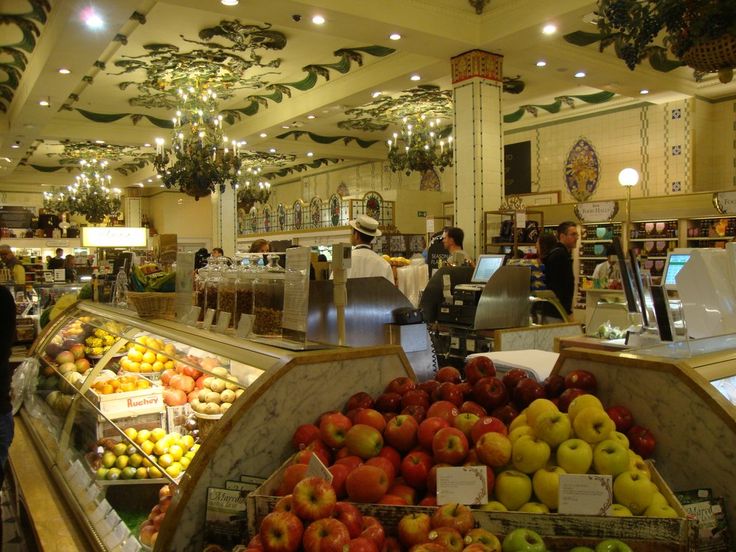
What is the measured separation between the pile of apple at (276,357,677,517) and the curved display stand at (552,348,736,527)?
0.17 feet

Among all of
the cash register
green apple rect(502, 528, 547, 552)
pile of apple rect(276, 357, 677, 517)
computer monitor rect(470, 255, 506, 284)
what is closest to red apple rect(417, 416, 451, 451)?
pile of apple rect(276, 357, 677, 517)

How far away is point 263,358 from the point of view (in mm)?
2188

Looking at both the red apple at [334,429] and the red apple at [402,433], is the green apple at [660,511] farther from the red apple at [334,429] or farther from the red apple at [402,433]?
the red apple at [334,429]

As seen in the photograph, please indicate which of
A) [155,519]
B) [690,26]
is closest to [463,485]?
[155,519]

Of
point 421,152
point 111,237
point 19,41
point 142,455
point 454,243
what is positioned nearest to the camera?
point 142,455

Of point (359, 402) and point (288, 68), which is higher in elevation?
point (288, 68)

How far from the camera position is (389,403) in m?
2.19

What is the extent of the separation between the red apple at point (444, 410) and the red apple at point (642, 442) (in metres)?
0.52

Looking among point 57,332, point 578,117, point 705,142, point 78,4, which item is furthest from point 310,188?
point 57,332

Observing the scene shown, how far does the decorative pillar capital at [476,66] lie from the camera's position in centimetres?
874

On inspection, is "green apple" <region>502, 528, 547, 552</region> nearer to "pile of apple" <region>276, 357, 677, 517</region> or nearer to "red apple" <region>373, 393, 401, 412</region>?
"pile of apple" <region>276, 357, 677, 517</region>

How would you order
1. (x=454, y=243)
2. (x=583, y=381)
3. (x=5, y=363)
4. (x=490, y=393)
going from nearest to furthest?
(x=583, y=381)
(x=490, y=393)
(x=5, y=363)
(x=454, y=243)

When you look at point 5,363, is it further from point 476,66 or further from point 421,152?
point 421,152

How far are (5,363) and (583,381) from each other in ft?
9.66
